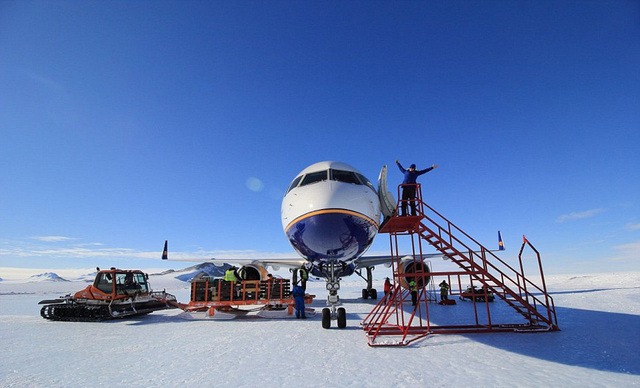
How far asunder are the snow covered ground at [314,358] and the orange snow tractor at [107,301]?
249 cm

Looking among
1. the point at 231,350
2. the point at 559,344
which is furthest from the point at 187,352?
the point at 559,344

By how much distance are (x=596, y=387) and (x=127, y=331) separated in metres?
10.9

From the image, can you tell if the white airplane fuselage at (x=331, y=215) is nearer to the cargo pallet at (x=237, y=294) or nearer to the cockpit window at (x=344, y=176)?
the cockpit window at (x=344, y=176)

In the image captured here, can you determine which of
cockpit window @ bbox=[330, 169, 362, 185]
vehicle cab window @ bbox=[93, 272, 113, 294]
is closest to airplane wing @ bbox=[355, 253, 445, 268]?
cockpit window @ bbox=[330, 169, 362, 185]

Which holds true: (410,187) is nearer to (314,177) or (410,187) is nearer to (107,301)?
(314,177)

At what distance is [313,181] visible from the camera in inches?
335

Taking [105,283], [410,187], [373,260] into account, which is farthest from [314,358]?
[373,260]

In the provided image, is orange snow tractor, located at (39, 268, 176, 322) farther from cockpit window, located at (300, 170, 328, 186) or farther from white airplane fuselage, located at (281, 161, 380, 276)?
cockpit window, located at (300, 170, 328, 186)

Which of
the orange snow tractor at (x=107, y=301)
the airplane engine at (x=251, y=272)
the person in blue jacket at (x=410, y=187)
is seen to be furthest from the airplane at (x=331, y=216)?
the orange snow tractor at (x=107, y=301)

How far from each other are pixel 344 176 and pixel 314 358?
469cm

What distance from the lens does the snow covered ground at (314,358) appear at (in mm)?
4375

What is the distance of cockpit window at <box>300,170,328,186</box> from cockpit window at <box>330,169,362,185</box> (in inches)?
9.9

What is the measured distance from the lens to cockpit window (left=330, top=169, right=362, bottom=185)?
8359 mm

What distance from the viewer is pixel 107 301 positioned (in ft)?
38.8
